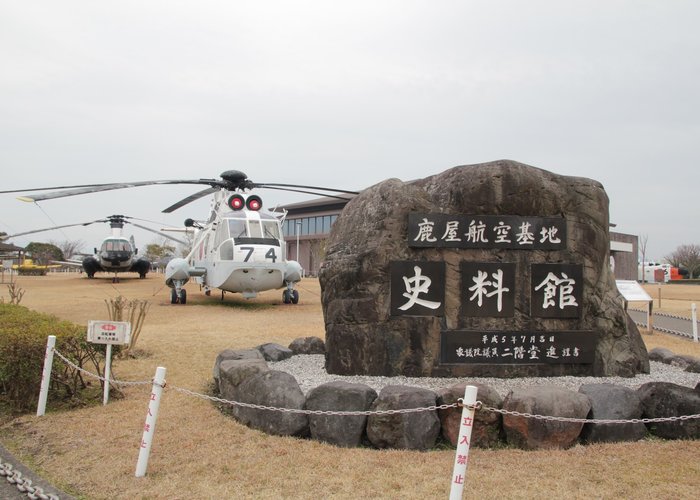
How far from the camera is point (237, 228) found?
1677 cm

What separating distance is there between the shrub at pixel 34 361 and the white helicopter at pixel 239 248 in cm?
817

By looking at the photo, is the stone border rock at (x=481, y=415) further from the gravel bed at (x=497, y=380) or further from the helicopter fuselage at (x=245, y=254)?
the helicopter fuselage at (x=245, y=254)

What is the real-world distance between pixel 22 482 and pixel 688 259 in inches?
3026

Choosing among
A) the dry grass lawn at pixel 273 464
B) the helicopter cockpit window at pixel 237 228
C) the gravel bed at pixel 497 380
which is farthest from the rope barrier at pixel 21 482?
the helicopter cockpit window at pixel 237 228

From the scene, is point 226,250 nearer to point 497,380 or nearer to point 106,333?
point 106,333

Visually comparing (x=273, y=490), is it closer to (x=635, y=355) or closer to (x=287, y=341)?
(x=635, y=355)

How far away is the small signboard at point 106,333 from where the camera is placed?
6301 millimetres

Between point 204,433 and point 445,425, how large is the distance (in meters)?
2.29

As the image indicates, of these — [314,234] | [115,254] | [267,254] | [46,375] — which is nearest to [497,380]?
[46,375]

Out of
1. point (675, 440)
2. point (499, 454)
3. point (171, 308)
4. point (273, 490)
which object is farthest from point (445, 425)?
point (171, 308)

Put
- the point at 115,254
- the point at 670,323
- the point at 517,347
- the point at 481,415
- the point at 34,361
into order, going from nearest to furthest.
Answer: the point at 481,415 < the point at 34,361 < the point at 517,347 < the point at 670,323 < the point at 115,254

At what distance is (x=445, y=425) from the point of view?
16.6 ft

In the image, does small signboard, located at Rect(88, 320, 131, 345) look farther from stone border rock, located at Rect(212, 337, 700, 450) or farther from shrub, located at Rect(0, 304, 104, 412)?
stone border rock, located at Rect(212, 337, 700, 450)

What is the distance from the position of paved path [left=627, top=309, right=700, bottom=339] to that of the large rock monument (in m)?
8.63
